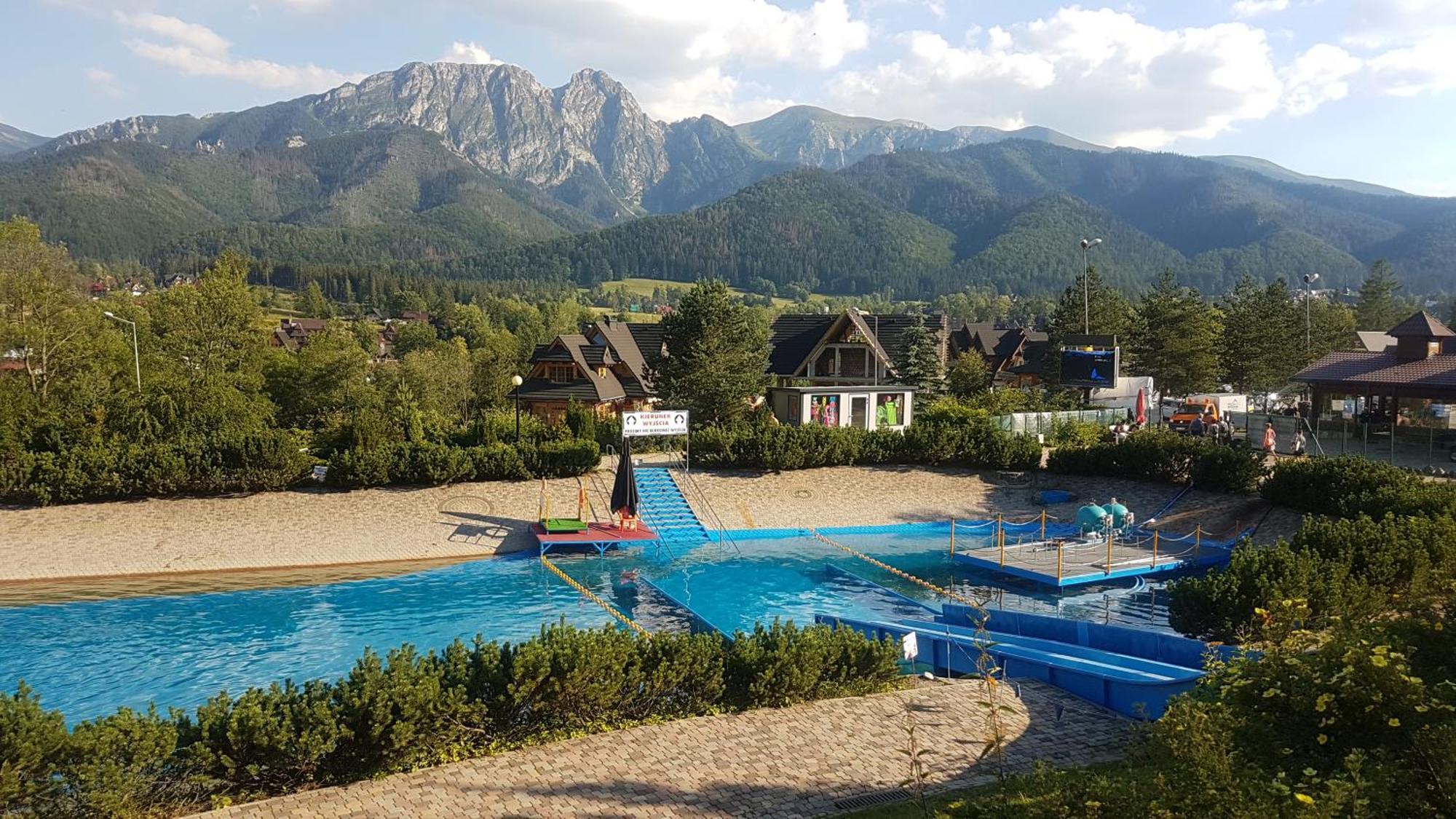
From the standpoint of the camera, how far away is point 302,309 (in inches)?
6604

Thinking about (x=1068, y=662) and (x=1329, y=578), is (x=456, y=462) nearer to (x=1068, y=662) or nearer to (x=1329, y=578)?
(x=1068, y=662)

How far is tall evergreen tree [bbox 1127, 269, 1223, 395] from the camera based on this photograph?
53.3m

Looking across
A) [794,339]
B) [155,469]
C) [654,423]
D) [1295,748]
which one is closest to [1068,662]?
[1295,748]

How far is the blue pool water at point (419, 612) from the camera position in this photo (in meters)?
17.5

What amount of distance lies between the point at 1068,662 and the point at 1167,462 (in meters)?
19.1

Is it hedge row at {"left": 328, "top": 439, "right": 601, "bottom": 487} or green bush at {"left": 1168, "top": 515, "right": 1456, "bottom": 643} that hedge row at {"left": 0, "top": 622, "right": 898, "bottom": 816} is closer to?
green bush at {"left": 1168, "top": 515, "right": 1456, "bottom": 643}

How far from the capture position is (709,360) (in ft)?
118

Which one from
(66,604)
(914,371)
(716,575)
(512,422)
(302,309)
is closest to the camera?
(66,604)

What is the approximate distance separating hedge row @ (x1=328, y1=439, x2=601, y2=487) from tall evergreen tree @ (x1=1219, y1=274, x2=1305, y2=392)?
44.4 m

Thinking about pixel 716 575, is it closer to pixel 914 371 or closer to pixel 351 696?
pixel 351 696

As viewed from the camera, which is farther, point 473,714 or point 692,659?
point 692,659

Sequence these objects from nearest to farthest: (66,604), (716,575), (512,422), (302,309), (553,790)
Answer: (553,790), (66,604), (716,575), (512,422), (302,309)

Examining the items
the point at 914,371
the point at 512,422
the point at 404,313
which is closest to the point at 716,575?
the point at 512,422

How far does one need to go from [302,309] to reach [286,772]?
6937 inches
